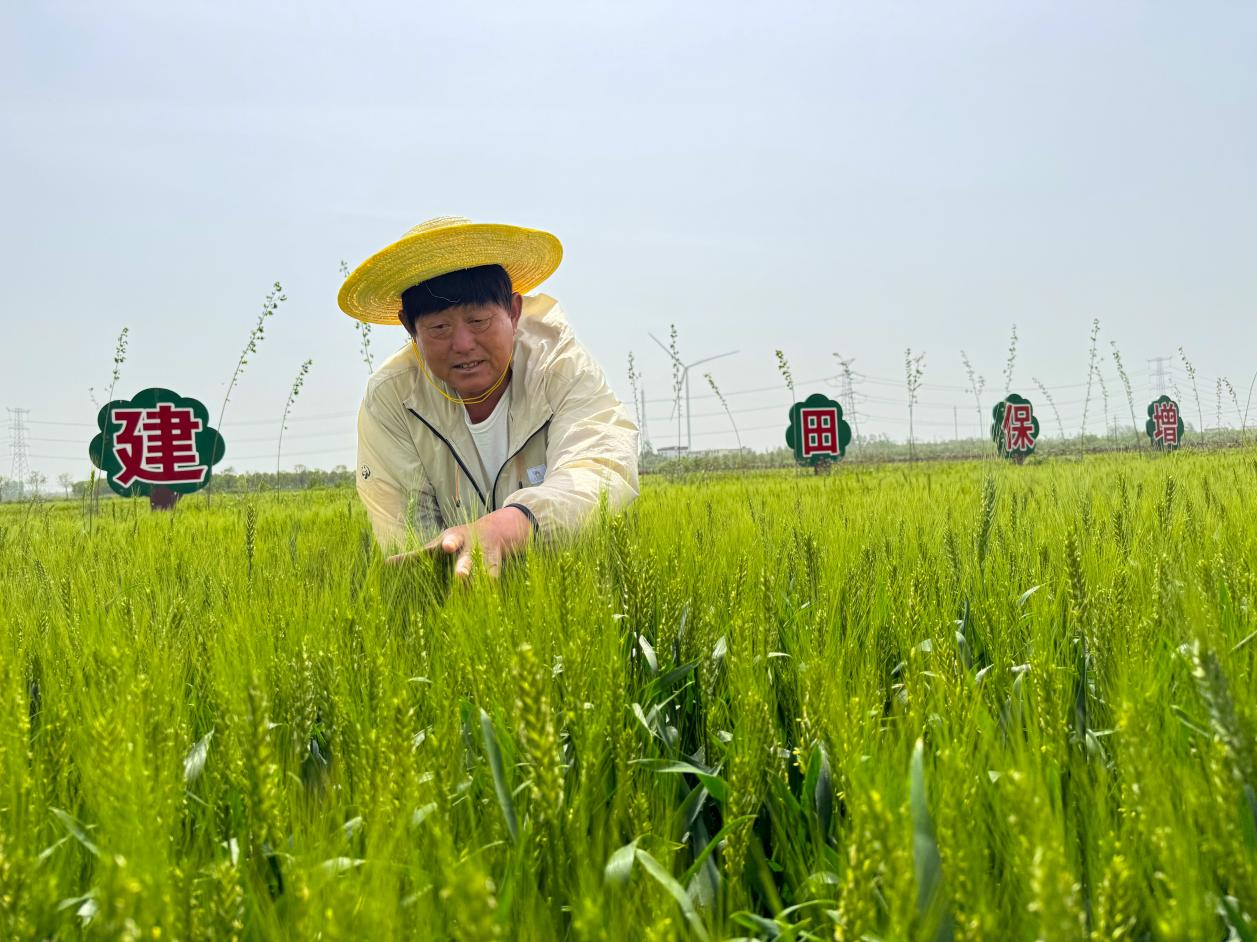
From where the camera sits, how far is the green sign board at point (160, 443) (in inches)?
349

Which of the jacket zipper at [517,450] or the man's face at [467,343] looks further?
the jacket zipper at [517,450]

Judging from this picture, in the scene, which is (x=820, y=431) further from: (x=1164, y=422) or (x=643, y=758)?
(x=643, y=758)

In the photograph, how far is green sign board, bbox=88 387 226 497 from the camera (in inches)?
349

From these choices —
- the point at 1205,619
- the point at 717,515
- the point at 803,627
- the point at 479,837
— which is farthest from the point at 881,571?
the point at 717,515

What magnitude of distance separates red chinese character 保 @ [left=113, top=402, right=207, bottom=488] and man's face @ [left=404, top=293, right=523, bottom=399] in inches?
284

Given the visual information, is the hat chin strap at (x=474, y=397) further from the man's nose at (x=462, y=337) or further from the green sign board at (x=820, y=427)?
the green sign board at (x=820, y=427)

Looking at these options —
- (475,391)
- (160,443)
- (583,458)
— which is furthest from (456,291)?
(160,443)

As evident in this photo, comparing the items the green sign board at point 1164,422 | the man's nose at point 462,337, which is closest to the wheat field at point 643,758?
A: the man's nose at point 462,337

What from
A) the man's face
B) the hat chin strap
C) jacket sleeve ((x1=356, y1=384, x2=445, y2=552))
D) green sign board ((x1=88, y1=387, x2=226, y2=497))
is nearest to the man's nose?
the man's face

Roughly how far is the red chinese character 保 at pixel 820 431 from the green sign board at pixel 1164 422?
562cm

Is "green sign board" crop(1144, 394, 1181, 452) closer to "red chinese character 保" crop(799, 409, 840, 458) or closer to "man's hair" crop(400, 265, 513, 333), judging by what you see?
"red chinese character 保" crop(799, 409, 840, 458)

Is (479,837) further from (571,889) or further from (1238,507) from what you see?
(1238,507)

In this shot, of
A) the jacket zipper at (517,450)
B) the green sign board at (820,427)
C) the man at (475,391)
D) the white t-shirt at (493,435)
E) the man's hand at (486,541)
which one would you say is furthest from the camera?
the green sign board at (820,427)

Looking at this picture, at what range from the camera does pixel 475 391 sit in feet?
10.2
